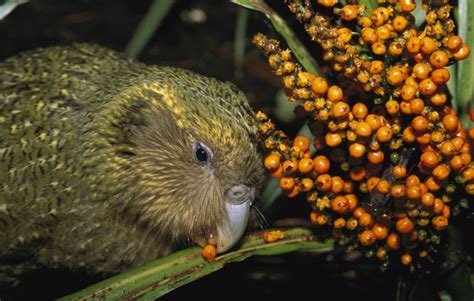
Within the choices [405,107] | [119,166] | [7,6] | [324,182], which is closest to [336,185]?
[324,182]

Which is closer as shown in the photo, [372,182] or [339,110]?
[339,110]

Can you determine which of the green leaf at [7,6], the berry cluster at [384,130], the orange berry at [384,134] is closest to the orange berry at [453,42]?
the berry cluster at [384,130]

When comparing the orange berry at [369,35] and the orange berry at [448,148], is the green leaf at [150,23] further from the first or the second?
the orange berry at [448,148]

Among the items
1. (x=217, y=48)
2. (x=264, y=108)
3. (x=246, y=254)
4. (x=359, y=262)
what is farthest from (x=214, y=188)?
(x=217, y=48)

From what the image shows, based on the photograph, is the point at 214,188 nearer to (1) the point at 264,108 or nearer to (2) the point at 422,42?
(2) the point at 422,42

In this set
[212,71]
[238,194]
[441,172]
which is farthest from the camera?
[212,71]

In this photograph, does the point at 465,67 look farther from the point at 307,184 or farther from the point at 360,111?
the point at 307,184
